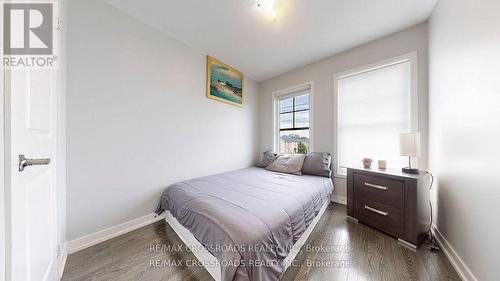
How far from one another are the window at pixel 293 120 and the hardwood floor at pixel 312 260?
181 centimetres

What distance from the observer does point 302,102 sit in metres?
3.29

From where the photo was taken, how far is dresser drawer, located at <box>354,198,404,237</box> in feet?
5.53

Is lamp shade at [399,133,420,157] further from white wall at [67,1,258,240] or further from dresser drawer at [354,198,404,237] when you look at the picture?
white wall at [67,1,258,240]

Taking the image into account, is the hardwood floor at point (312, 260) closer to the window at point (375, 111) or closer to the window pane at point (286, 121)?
the window at point (375, 111)

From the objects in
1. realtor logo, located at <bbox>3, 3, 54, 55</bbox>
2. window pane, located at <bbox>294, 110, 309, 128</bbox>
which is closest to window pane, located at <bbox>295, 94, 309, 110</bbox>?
window pane, located at <bbox>294, 110, 309, 128</bbox>

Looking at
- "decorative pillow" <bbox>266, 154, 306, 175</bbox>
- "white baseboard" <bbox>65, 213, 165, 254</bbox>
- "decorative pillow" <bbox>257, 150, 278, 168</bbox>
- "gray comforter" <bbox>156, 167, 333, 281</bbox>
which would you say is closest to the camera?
"gray comforter" <bbox>156, 167, 333, 281</bbox>

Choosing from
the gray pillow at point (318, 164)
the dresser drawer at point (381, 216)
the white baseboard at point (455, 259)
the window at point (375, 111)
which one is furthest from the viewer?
the gray pillow at point (318, 164)

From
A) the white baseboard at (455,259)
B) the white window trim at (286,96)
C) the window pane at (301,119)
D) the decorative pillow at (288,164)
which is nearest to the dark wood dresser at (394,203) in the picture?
the white baseboard at (455,259)

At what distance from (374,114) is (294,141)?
1.42 metres

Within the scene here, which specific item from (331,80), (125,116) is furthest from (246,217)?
(331,80)

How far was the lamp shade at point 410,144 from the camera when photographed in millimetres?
1772

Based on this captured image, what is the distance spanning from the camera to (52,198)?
1042 mm

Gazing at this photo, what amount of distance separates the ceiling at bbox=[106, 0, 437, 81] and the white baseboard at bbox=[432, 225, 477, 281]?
2.45m

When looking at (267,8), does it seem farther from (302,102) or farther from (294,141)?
(294,141)
